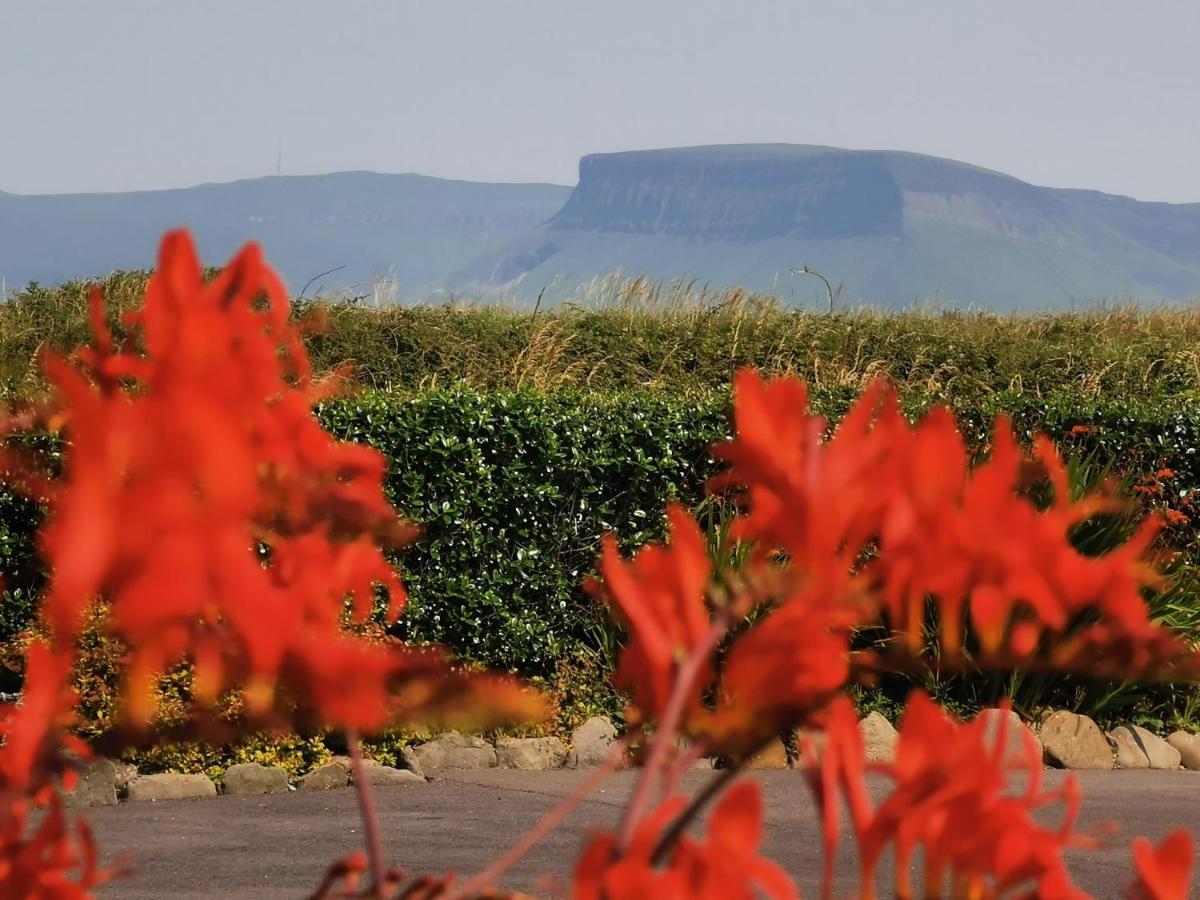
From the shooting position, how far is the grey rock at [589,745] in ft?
23.2

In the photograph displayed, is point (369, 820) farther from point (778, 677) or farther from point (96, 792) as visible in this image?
point (96, 792)

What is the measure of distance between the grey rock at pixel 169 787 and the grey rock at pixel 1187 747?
5098 mm

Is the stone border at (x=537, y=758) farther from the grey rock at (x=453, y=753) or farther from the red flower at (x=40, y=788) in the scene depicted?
the red flower at (x=40, y=788)

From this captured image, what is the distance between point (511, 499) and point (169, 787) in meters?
2.25

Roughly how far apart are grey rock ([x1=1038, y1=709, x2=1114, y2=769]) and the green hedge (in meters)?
2.26

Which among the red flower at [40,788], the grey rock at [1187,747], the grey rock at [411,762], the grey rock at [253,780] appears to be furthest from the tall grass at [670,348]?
the red flower at [40,788]

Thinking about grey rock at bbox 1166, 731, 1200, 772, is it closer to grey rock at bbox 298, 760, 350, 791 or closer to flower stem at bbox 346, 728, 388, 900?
grey rock at bbox 298, 760, 350, 791

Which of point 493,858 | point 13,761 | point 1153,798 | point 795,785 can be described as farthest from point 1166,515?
point 13,761

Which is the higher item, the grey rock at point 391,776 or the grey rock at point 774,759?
the grey rock at point 774,759

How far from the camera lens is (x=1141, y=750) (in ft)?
24.6

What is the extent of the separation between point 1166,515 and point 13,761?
8.27m

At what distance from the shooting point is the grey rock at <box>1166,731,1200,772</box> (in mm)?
7590

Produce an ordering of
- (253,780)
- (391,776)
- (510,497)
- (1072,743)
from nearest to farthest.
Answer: (253,780) < (391,776) < (1072,743) < (510,497)

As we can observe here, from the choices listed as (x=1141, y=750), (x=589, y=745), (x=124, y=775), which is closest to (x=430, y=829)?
(x=589, y=745)
